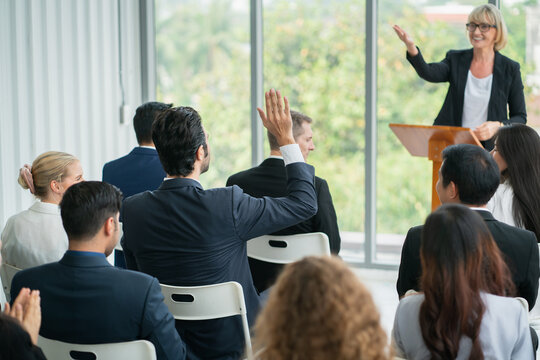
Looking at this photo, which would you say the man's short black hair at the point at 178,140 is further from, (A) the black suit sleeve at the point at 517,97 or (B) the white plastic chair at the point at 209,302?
(A) the black suit sleeve at the point at 517,97

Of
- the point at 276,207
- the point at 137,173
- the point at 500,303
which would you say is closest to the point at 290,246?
the point at 276,207

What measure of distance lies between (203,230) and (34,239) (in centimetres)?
97

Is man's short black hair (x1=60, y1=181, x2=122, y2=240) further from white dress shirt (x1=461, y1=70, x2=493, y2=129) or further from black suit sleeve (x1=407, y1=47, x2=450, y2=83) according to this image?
white dress shirt (x1=461, y1=70, x2=493, y2=129)

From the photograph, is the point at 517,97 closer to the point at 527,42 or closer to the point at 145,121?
the point at 527,42

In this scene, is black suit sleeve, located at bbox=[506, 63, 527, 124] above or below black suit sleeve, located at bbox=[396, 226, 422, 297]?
above

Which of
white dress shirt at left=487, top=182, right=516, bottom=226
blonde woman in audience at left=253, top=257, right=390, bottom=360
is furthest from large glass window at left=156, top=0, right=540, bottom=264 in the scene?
blonde woman in audience at left=253, top=257, right=390, bottom=360

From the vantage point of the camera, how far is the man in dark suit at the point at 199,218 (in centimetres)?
246

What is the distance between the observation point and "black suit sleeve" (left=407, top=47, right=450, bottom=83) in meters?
4.65

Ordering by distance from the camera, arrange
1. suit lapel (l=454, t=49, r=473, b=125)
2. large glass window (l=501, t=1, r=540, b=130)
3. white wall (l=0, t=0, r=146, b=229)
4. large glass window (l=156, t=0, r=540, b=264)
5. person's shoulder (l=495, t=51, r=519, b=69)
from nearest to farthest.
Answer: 1. white wall (l=0, t=0, r=146, b=229)
2. person's shoulder (l=495, t=51, r=519, b=69)
3. suit lapel (l=454, t=49, r=473, b=125)
4. large glass window (l=501, t=1, r=540, b=130)
5. large glass window (l=156, t=0, r=540, b=264)

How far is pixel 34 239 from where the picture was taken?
117 inches

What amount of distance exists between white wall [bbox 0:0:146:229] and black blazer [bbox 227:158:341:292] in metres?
1.89

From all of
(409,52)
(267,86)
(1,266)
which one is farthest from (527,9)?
(1,266)

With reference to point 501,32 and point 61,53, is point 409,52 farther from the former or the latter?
point 61,53

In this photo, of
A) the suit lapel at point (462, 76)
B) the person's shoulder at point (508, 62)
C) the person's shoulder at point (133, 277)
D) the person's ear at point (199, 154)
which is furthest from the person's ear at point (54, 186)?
the person's shoulder at point (508, 62)
